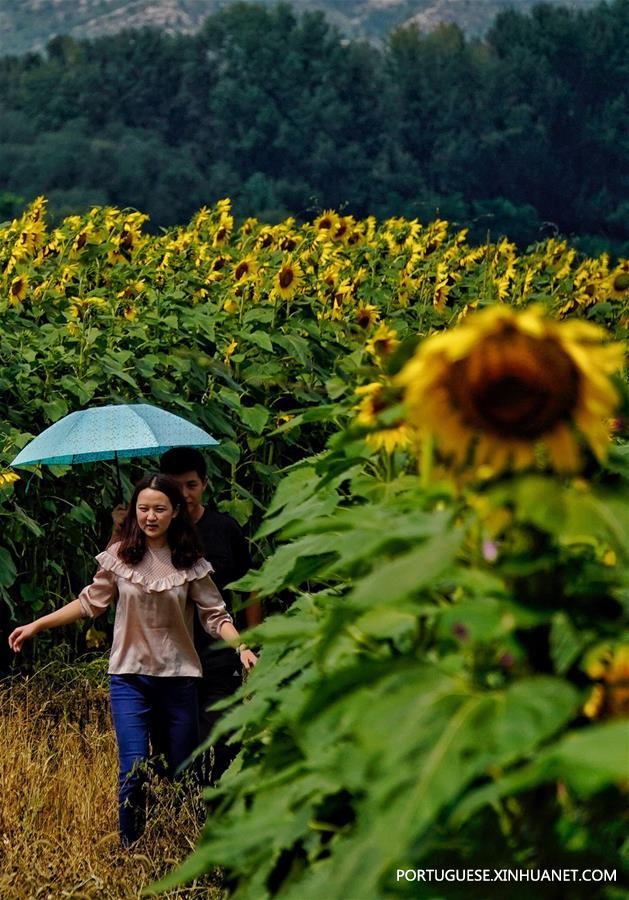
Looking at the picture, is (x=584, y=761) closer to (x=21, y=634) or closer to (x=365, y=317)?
(x=21, y=634)

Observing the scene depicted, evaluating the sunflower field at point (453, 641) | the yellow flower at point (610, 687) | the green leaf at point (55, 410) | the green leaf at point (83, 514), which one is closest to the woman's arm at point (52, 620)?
the green leaf at point (83, 514)

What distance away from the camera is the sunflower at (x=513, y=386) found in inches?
60.9

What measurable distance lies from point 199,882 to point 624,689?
261cm

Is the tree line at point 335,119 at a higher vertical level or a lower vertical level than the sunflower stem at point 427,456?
lower

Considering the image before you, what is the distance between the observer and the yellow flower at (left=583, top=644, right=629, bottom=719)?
5.79 feet

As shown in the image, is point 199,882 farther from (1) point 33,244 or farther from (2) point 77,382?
(1) point 33,244

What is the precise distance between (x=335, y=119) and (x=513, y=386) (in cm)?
5398

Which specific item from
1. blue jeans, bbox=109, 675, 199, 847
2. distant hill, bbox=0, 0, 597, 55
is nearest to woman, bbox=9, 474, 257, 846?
blue jeans, bbox=109, 675, 199, 847

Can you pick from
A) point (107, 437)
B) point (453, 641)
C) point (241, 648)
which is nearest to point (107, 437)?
point (107, 437)

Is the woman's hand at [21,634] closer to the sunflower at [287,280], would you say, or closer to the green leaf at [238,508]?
the green leaf at [238,508]

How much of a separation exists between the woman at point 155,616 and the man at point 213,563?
10 centimetres

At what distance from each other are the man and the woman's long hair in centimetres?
8

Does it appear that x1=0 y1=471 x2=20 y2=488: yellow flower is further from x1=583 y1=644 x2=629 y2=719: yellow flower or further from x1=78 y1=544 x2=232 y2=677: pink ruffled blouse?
x1=583 y1=644 x2=629 y2=719: yellow flower

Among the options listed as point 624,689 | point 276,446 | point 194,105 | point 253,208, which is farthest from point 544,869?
point 194,105
